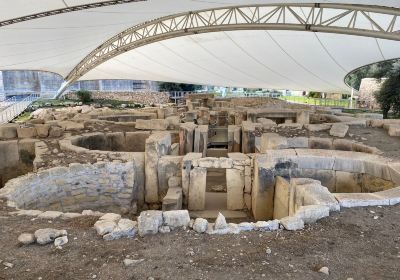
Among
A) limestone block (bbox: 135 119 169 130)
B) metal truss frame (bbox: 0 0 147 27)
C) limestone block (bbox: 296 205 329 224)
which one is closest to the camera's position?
limestone block (bbox: 296 205 329 224)

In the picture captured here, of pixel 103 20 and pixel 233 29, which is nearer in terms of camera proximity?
pixel 103 20

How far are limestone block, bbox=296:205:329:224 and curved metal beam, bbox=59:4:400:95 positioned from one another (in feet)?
29.4

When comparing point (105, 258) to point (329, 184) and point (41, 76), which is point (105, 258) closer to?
point (329, 184)

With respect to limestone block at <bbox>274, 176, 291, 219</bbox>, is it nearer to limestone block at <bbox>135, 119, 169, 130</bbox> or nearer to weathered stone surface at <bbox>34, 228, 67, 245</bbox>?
weathered stone surface at <bbox>34, 228, 67, 245</bbox>

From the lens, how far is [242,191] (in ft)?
27.0

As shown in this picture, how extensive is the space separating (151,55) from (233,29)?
264 inches

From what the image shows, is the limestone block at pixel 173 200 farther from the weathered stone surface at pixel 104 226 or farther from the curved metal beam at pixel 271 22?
the curved metal beam at pixel 271 22

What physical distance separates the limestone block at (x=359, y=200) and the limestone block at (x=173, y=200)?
11.2ft

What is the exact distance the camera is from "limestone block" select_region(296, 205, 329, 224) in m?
4.67

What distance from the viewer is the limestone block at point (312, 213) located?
4668 mm

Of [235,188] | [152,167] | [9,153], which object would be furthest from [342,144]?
[9,153]

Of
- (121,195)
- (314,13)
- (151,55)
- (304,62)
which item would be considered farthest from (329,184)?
(151,55)

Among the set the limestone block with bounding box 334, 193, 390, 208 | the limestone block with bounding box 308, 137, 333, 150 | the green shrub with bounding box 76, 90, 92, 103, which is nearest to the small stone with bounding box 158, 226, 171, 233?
the limestone block with bounding box 334, 193, 390, 208

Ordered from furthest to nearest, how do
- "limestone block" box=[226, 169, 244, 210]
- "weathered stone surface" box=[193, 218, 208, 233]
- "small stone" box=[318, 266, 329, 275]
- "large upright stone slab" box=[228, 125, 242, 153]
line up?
"large upright stone slab" box=[228, 125, 242, 153] < "limestone block" box=[226, 169, 244, 210] < "weathered stone surface" box=[193, 218, 208, 233] < "small stone" box=[318, 266, 329, 275]
